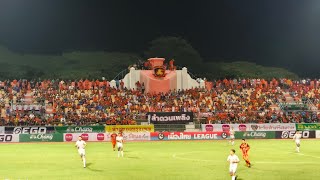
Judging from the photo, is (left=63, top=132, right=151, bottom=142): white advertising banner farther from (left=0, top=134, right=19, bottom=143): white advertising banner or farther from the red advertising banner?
(left=0, top=134, right=19, bottom=143): white advertising banner

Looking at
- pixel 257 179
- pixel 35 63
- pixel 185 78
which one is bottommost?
pixel 257 179

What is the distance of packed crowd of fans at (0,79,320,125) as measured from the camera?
66438 mm

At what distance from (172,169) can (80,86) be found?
165 ft

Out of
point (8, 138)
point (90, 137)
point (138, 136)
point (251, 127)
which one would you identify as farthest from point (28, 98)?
point (251, 127)

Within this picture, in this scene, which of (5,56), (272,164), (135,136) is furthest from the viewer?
(5,56)

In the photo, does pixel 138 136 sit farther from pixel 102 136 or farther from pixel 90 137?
pixel 90 137

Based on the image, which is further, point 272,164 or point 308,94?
point 308,94

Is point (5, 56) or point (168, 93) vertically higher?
point (5, 56)

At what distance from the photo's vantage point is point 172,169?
2978cm

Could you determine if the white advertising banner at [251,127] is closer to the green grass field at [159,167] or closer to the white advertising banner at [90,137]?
the white advertising banner at [90,137]

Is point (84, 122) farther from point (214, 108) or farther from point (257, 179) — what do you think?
point (257, 179)

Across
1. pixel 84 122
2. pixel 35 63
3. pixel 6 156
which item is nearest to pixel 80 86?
pixel 84 122

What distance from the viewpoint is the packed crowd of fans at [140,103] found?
66438mm

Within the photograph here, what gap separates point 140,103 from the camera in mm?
74125
